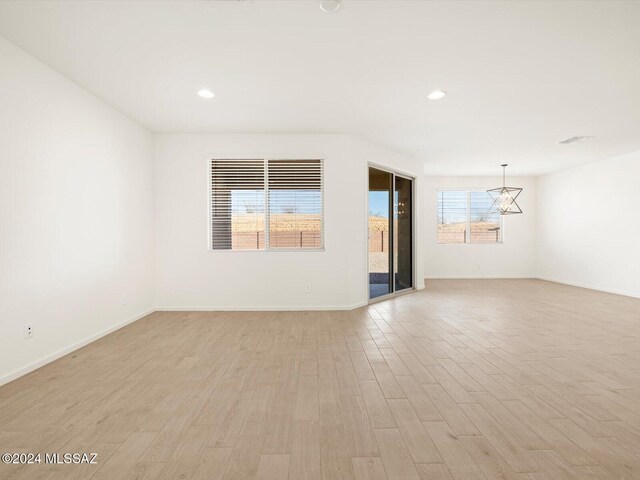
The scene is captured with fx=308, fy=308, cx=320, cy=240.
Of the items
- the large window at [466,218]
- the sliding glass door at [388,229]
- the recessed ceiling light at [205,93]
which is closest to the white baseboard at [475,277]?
the large window at [466,218]

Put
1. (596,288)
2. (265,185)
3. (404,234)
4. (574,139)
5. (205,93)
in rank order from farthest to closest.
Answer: (596,288) < (404,234) < (574,139) < (265,185) < (205,93)

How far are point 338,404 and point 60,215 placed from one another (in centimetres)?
309

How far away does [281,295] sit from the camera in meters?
4.69

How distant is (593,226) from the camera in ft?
21.9

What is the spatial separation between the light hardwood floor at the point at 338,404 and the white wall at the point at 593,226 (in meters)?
3.23

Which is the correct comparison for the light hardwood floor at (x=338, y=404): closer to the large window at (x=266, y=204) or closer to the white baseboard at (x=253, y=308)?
the white baseboard at (x=253, y=308)

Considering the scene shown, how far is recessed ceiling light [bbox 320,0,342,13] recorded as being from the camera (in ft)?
6.66

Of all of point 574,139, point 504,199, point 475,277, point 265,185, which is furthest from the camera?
point 475,277

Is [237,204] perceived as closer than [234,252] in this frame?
No

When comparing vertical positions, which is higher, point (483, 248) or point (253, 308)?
point (483, 248)

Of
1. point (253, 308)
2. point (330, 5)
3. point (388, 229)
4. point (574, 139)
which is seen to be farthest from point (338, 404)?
point (574, 139)

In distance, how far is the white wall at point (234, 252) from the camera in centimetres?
468

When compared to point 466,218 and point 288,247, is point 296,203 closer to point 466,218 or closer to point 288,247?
point 288,247

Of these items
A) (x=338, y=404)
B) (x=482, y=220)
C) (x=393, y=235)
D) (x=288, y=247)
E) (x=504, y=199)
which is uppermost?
(x=504, y=199)
